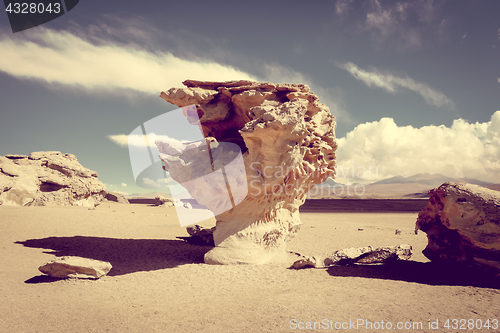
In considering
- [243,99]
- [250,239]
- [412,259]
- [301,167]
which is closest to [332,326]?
[250,239]

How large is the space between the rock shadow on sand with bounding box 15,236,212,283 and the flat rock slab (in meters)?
0.64

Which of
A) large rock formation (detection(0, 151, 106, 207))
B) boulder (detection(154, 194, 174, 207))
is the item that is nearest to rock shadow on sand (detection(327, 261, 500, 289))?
large rock formation (detection(0, 151, 106, 207))

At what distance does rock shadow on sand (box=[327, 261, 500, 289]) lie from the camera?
5.37m

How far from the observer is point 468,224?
5535 mm

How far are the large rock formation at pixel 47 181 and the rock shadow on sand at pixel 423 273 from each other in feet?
42.6

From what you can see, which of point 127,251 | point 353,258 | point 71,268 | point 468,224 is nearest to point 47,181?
point 127,251

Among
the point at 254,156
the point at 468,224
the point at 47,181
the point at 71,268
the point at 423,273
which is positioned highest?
the point at 254,156

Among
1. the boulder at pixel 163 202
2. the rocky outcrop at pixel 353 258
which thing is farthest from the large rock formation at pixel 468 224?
the boulder at pixel 163 202

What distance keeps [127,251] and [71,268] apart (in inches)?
108

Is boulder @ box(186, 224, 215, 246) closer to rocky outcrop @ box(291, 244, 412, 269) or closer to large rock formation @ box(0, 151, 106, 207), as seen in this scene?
rocky outcrop @ box(291, 244, 412, 269)

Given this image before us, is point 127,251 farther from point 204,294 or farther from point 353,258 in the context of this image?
point 353,258

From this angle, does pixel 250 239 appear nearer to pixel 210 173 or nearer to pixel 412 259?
pixel 210 173

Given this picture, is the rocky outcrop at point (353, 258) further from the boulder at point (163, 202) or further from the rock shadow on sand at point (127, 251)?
the boulder at point (163, 202)

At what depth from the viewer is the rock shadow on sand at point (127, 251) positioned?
695 cm
